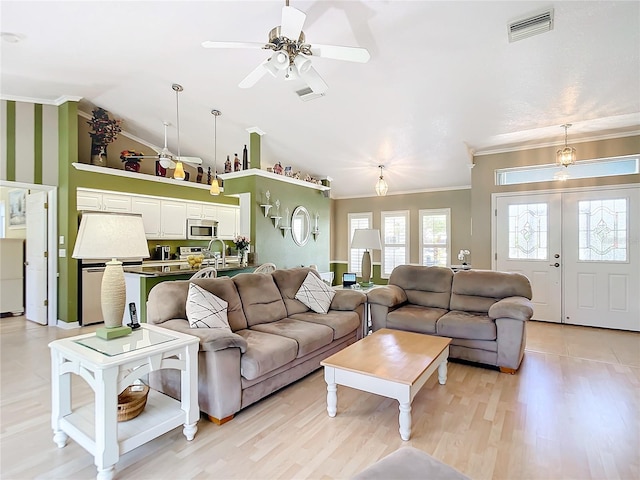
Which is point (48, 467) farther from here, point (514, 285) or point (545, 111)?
point (545, 111)

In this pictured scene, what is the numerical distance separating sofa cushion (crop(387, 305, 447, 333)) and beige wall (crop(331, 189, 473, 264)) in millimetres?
3541

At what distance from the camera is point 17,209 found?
19.2 feet

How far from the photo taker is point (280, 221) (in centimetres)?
580

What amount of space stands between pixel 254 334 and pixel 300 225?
3669mm

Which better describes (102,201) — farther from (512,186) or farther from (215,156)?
(512,186)

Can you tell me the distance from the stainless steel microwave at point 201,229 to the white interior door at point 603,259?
20.2 ft

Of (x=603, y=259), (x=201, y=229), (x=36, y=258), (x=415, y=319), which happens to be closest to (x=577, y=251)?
(x=603, y=259)

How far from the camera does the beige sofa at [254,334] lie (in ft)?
7.34

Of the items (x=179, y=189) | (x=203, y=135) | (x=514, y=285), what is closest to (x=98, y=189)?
(x=179, y=189)

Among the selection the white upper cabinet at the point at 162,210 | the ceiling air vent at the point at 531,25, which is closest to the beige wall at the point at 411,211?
the white upper cabinet at the point at 162,210

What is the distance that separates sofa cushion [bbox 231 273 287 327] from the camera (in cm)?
314

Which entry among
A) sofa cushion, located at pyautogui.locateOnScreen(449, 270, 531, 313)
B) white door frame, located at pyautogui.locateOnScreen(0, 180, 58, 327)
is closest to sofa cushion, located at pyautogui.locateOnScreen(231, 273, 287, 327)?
sofa cushion, located at pyautogui.locateOnScreen(449, 270, 531, 313)

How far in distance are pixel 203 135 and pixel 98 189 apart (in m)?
1.86

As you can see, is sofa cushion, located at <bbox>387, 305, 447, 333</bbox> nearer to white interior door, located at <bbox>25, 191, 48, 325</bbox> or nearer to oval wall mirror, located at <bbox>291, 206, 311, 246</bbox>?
oval wall mirror, located at <bbox>291, 206, 311, 246</bbox>
